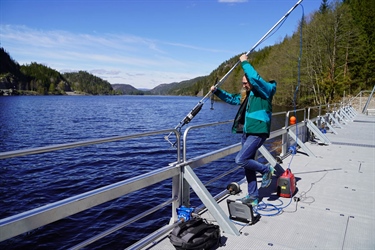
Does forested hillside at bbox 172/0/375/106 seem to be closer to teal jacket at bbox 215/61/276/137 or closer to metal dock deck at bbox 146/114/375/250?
metal dock deck at bbox 146/114/375/250

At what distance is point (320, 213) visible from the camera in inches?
164

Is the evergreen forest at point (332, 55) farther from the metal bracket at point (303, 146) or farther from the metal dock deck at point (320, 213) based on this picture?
the metal dock deck at point (320, 213)

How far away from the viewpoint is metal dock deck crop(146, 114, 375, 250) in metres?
3.29

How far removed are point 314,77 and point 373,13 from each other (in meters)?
16.5

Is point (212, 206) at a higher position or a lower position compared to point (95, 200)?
lower

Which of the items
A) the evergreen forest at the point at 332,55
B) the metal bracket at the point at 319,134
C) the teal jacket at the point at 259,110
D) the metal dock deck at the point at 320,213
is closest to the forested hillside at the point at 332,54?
the evergreen forest at the point at 332,55

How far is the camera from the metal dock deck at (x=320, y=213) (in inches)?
129

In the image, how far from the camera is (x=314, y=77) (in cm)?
3769

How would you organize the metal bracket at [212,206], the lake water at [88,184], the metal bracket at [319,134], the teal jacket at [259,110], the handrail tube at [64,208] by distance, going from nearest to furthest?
the handrail tube at [64,208], the metal bracket at [212,206], the teal jacket at [259,110], the lake water at [88,184], the metal bracket at [319,134]

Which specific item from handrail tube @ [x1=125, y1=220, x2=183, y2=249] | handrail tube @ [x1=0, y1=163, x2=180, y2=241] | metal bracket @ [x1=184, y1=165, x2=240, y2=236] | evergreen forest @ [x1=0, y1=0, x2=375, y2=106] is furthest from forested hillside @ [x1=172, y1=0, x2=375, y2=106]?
handrail tube @ [x1=0, y1=163, x2=180, y2=241]

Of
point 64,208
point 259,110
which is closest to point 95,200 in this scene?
Result: point 64,208

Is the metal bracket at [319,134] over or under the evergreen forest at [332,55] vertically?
under

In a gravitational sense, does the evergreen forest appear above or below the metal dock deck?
above

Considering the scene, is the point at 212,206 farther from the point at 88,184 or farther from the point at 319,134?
the point at 88,184
